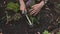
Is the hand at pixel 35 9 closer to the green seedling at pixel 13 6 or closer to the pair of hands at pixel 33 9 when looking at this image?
the pair of hands at pixel 33 9

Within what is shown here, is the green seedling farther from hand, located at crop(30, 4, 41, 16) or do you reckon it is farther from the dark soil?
hand, located at crop(30, 4, 41, 16)

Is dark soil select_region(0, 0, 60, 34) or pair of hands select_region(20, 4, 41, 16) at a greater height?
pair of hands select_region(20, 4, 41, 16)

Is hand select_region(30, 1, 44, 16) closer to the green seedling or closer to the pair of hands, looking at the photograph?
the pair of hands

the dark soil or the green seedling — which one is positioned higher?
the green seedling

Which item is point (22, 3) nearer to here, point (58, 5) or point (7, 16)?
point (7, 16)

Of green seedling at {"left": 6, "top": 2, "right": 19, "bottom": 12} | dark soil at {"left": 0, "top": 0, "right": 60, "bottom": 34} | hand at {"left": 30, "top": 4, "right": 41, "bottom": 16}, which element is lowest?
dark soil at {"left": 0, "top": 0, "right": 60, "bottom": 34}

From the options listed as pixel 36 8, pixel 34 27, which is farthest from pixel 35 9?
pixel 34 27

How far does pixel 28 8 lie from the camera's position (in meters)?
2.56

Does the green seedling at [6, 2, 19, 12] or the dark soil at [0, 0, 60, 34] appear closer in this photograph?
the dark soil at [0, 0, 60, 34]

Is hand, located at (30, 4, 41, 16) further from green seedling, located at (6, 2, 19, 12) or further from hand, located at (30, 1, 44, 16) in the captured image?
green seedling, located at (6, 2, 19, 12)

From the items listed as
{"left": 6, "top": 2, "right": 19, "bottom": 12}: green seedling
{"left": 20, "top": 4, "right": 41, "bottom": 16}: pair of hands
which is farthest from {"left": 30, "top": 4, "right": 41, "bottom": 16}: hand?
A: {"left": 6, "top": 2, "right": 19, "bottom": 12}: green seedling

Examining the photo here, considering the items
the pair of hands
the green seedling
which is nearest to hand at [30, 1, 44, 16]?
the pair of hands

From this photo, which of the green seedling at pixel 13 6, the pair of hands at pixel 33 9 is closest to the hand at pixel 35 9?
the pair of hands at pixel 33 9

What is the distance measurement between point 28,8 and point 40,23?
0.22 metres
